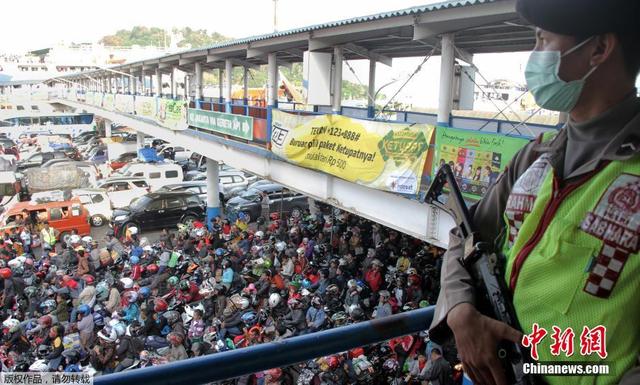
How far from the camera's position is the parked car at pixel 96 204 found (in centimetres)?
1961

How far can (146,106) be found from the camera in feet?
74.4

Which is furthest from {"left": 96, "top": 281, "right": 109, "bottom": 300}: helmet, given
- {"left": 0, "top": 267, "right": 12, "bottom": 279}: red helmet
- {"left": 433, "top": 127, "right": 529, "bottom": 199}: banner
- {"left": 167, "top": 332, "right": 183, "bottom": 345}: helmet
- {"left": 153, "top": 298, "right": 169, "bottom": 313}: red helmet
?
{"left": 433, "top": 127, "right": 529, "bottom": 199}: banner

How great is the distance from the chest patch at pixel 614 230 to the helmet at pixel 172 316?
9.34 metres

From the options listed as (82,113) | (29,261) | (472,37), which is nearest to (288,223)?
(29,261)

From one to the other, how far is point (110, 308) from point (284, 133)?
17.9 ft

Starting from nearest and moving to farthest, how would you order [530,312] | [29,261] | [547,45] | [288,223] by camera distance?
[530,312] → [547,45] → [29,261] → [288,223]

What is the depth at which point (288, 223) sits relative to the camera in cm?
1645

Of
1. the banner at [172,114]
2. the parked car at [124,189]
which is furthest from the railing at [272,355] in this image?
the parked car at [124,189]

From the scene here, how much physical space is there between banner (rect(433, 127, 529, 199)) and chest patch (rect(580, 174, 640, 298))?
5.02 m

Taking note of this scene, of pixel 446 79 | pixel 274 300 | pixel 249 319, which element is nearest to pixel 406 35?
pixel 446 79

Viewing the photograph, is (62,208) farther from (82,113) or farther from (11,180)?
(82,113)

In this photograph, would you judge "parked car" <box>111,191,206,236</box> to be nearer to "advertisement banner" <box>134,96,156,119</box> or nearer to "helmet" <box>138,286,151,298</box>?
"advertisement banner" <box>134,96,156,119</box>

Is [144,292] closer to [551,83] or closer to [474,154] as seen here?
[474,154]

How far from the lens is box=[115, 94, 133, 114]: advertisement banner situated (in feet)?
86.3
